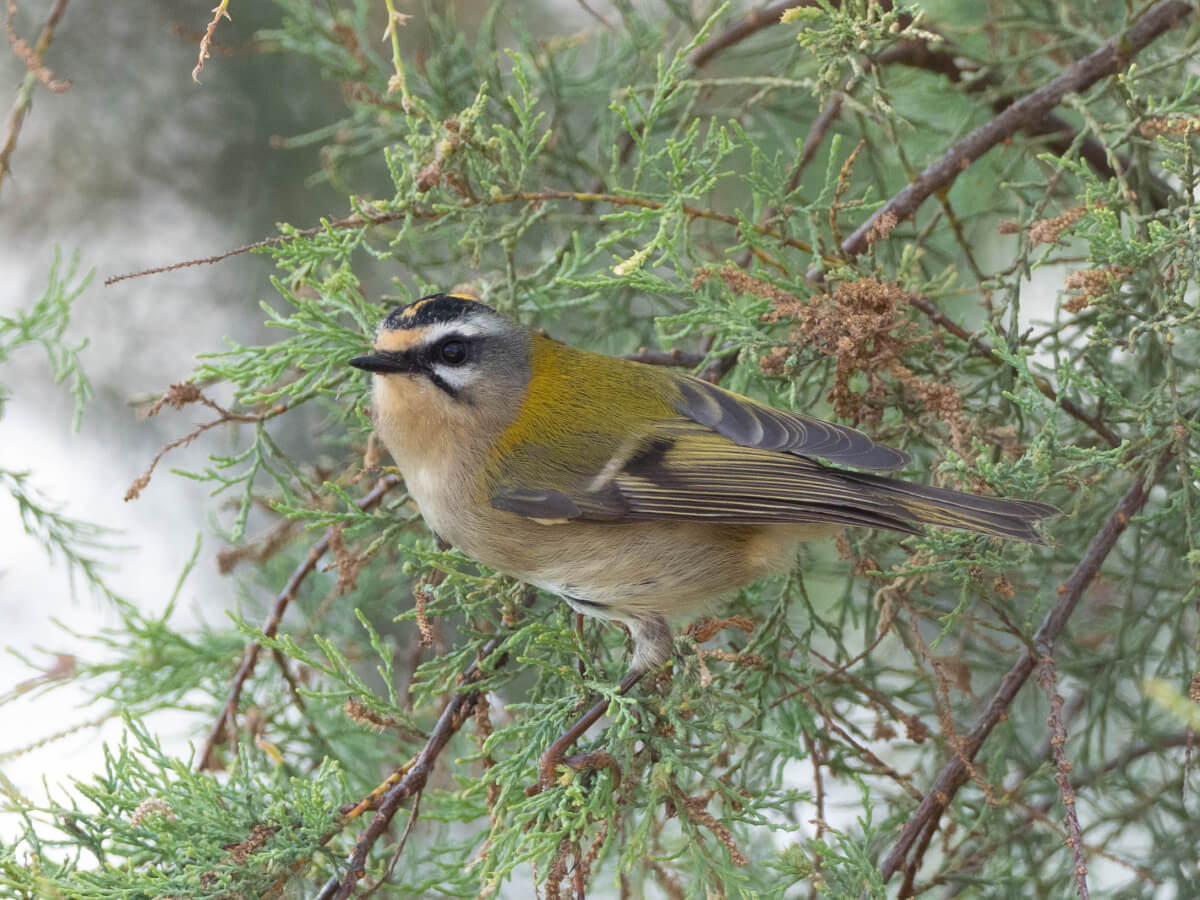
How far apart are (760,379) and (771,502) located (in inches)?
9.6

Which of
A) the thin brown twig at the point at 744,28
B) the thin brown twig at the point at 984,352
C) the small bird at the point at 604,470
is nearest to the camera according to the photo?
the thin brown twig at the point at 984,352

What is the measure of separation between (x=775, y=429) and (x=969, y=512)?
1.45ft

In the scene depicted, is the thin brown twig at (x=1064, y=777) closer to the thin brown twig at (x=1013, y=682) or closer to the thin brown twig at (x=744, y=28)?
the thin brown twig at (x=1013, y=682)

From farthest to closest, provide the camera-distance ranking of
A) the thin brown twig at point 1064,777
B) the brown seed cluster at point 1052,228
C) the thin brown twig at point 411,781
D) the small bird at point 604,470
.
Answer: the small bird at point 604,470 → the brown seed cluster at point 1052,228 → the thin brown twig at point 411,781 → the thin brown twig at point 1064,777

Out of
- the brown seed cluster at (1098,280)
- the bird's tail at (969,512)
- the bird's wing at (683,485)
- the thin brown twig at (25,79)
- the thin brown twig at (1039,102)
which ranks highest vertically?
the thin brown twig at (1039,102)

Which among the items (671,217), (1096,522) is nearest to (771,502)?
(671,217)

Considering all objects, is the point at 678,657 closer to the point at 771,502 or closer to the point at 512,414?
the point at 771,502

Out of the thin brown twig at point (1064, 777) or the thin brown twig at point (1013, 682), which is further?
the thin brown twig at point (1013, 682)

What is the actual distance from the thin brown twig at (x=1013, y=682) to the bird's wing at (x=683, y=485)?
1.20 ft

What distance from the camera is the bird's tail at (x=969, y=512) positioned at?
1.70m

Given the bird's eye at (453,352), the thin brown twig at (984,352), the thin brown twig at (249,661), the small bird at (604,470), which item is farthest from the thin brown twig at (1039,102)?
the thin brown twig at (249,661)

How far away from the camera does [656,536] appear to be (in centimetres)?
212

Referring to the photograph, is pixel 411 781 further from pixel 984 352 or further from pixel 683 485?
pixel 984 352

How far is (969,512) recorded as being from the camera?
1746 millimetres
